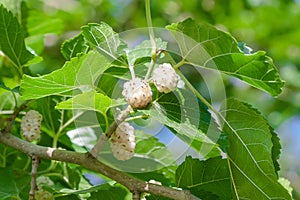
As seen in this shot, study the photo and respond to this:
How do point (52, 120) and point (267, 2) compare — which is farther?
point (267, 2)

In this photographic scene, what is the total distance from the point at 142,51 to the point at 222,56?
5.0 inches

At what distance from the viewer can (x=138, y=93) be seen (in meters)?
0.70

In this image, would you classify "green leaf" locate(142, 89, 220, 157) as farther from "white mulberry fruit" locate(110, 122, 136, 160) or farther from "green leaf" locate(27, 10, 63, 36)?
"green leaf" locate(27, 10, 63, 36)

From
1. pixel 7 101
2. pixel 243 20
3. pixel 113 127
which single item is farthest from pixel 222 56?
pixel 243 20

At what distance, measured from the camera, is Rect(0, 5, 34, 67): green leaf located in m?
0.89

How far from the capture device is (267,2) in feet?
7.76

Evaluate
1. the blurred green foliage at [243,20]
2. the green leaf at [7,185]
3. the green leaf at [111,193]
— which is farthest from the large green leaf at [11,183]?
the blurred green foliage at [243,20]

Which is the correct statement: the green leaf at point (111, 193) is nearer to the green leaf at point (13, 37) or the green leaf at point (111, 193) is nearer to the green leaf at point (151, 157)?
the green leaf at point (151, 157)

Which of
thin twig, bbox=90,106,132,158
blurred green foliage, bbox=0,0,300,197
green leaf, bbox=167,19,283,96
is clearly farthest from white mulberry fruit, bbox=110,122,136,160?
blurred green foliage, bbox=0,0,300,197

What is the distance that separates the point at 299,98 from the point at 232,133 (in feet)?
5.34

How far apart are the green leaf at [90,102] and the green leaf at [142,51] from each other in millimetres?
77

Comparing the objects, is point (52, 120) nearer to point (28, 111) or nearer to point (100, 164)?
point (28, 111)

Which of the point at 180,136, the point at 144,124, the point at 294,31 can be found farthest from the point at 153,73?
the point at 294,31

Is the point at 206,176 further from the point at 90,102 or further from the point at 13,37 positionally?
the point at 13,37
